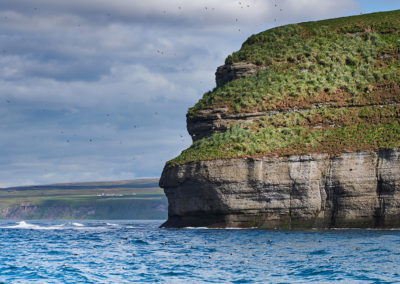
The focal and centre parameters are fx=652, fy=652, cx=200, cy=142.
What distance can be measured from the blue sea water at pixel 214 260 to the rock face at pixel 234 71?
171 feet

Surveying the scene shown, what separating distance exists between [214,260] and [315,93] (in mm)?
59463

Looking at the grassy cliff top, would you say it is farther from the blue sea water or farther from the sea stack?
the blue sea water

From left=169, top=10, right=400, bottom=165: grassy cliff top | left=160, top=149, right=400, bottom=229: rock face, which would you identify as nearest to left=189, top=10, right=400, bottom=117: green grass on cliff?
left=169, top=10, right=400, bottom=165: grassy cliff top

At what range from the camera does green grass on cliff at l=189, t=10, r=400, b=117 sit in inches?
4060

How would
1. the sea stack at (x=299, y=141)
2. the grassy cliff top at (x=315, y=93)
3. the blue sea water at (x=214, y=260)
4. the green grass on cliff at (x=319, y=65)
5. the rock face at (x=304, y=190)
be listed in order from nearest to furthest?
the blue sea water at (x=214, y=260) < the rock face at (x=304, y=190) < the sea stack at (x=299, y=141) < the grassy cliff top at (x=315, y=93) < the green grass on cliff at (x=319, y=65)

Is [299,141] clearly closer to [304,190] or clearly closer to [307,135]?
[307,135]

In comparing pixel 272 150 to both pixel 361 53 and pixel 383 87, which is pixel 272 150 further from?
pixel 361 53

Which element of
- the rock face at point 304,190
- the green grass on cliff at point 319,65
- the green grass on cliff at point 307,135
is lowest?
the rock face at point 304,190

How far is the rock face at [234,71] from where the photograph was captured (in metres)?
116

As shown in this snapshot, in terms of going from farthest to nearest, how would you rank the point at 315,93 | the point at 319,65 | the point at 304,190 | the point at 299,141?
the point at 319,65 → the point at 315,93 → the point at 299,141 → the point at 304,190

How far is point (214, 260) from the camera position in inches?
1969

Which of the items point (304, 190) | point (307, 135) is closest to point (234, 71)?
point (307, 135)

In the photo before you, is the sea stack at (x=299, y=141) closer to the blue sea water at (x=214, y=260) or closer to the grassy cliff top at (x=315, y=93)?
the grassy cliff top at (x=315, y=93)

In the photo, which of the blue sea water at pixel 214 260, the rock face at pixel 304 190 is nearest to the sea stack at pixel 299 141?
the rock face at pixel 304 190
